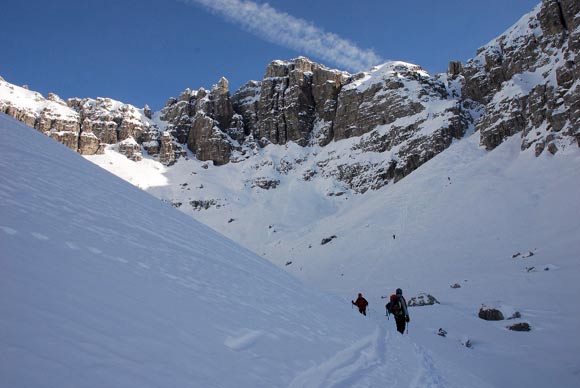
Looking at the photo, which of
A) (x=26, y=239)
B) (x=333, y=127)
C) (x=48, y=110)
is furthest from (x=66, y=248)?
(x=48, y=110)

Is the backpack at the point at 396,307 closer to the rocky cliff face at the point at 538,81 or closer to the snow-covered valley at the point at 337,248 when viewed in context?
the snow-covered valley at the point at 337,248

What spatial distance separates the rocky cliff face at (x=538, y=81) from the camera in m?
49.1

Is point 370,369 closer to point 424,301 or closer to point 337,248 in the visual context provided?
point 424,301

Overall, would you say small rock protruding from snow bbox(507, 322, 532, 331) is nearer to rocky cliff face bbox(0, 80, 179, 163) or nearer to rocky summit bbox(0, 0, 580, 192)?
rocky summit bbox(0, 0, 580, 192)

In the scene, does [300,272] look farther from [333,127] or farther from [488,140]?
[333,127]

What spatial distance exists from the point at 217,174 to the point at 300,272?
80.1 m

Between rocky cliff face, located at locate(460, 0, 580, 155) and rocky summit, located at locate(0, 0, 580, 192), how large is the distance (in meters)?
0.18

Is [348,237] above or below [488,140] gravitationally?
below

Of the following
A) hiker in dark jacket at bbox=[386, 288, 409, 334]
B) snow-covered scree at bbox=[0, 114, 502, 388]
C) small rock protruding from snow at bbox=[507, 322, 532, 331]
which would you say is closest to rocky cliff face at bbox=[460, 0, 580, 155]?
small rock protruding from snow at bbox=[507, 322, 532, 331]

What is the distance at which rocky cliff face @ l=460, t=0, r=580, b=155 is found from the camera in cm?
4906

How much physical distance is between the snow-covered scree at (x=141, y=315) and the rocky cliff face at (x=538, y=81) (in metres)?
50.0

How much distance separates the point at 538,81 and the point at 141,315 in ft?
242

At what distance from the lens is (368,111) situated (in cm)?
10850

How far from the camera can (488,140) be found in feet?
209
